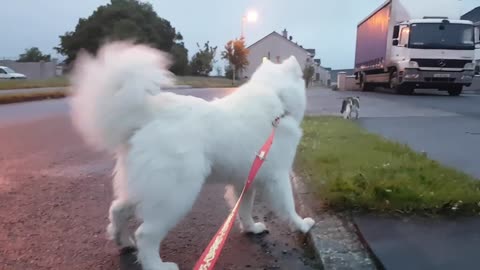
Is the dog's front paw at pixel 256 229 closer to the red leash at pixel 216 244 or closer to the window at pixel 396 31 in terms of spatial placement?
the red leash at pixel 216 244

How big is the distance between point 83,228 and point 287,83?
214cm

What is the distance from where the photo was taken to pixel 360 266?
3.13 meters

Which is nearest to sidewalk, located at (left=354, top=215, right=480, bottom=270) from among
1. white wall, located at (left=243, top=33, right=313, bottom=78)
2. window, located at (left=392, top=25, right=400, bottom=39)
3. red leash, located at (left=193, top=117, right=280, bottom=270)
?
red leash, located at (left=193, top=117, right=280, bottom=270)

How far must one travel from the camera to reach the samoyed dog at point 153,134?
2.97 meters

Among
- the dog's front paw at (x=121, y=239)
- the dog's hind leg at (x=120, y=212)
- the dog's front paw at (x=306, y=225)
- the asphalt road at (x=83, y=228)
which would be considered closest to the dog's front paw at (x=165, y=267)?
the asphalt road at (x=83, y=228)

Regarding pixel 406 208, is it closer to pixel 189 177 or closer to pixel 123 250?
pixel 189 177

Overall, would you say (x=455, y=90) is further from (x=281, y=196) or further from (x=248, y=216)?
(x=281, y=196)

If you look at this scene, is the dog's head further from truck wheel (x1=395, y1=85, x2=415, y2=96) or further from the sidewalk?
truck wheel (x1=395, y1=85, x2=415, y2=96)

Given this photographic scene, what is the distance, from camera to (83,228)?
4.20 metres

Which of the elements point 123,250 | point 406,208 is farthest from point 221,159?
point 406,208

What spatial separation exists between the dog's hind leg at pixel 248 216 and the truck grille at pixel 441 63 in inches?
838

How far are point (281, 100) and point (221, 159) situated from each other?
870 millimetres

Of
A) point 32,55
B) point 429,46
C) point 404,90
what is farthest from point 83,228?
point 32,55

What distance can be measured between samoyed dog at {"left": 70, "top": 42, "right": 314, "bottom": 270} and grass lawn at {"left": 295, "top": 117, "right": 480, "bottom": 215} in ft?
4.26
